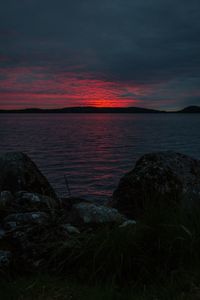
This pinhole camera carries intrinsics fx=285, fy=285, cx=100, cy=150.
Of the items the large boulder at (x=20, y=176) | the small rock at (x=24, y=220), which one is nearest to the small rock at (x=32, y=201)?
the small rock at (x=24, y=220)

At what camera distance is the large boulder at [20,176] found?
898cm

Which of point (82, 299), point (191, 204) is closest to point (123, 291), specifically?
point (82, 299)

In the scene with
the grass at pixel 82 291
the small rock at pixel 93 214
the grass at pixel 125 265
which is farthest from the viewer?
the small rock at pixel 93 214

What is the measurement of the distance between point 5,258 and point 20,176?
209 inches

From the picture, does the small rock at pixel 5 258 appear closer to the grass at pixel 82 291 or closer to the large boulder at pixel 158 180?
the grass at pixel 82 291

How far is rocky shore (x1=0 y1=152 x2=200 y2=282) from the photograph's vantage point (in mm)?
4242

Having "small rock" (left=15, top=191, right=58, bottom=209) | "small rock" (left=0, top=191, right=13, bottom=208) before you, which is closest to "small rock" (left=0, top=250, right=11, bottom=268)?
"small rock" (left=0, top=191, right=13, bottom=208)

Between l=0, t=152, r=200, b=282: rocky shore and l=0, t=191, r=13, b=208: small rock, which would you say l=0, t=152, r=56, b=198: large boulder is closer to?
l=0, t=152, r=200, b=282: rocky shore

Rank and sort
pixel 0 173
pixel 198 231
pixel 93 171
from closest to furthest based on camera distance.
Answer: pixel 198 231, pixel 0 173, pixel 93 171

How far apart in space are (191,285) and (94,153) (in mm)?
29738

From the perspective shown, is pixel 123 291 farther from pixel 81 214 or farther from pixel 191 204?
pixel 81 214

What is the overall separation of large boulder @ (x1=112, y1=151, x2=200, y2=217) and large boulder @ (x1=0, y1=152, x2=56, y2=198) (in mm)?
2307

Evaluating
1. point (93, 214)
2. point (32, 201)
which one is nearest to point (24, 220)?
point (93, 214)

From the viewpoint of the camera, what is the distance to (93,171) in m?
23.2
